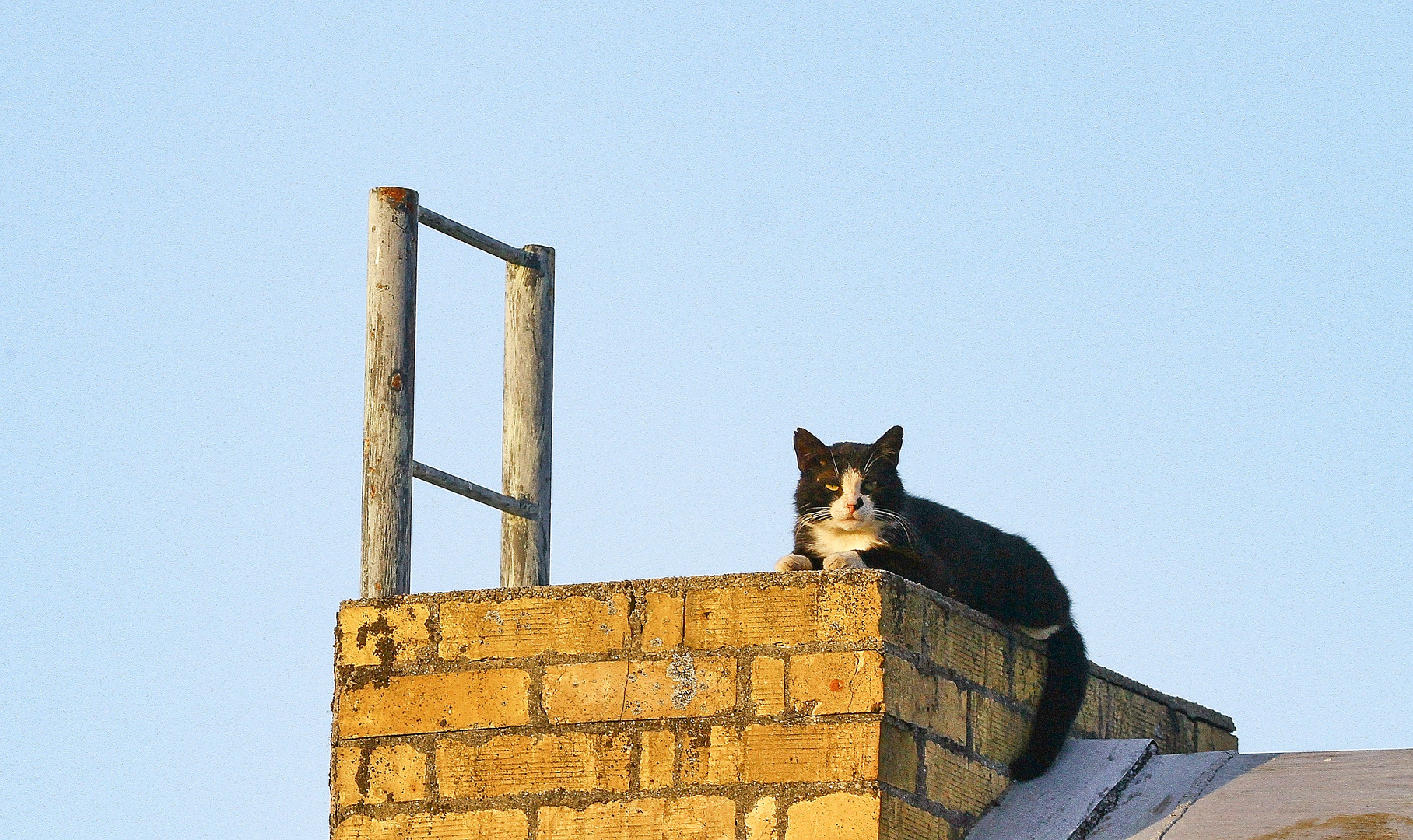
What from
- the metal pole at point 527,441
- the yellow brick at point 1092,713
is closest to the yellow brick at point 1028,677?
the yellow brick at point 1092,713

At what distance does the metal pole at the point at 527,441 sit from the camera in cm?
712

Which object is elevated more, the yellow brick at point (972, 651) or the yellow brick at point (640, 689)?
the yellow brick at point (972, 651)

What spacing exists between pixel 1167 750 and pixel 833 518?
6.21ft

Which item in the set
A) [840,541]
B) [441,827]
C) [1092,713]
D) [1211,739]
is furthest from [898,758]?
[1211,739]

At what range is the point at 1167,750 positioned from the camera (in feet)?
24.0

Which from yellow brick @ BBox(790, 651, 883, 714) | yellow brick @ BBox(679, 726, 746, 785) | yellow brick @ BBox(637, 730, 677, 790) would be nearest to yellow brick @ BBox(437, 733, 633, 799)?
yellow brick @ BBox(637, 730, 677, 790)

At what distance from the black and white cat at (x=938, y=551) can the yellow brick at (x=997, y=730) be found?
0.04 m

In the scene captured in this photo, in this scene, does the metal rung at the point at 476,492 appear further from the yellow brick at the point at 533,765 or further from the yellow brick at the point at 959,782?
the yellow brick at the point at 959,782

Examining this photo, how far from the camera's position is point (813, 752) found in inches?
217

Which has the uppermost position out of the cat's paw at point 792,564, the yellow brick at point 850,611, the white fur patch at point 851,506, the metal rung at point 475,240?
the metal rung at point 475,240

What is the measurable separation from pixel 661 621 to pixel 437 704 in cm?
73

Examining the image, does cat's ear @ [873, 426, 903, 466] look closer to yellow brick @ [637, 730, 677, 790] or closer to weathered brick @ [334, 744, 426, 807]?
yellow brick @ [637, 730, 677, 790]

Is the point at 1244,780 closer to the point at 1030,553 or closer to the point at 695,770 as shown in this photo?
the point at 1030,553

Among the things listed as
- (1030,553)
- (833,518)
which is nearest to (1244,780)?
(1030,553)
